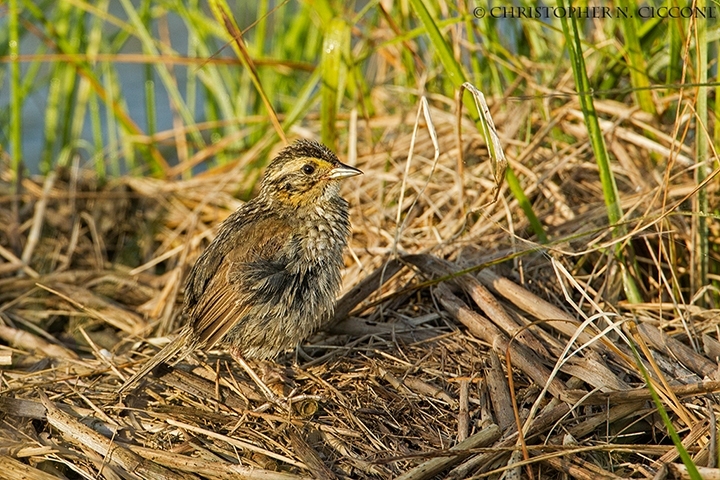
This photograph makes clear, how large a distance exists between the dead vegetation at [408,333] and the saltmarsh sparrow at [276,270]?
201 millimetres

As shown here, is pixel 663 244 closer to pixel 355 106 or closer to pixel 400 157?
pixel 400 157

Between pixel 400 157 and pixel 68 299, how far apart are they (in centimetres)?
204

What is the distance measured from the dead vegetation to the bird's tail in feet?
0.25

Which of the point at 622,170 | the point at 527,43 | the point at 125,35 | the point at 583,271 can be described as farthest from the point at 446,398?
the point at 125,35

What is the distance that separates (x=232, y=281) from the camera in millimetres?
3920

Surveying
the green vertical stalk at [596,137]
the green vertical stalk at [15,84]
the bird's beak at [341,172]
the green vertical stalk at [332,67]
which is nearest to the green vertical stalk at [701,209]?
the green vertical stalk at [596,137]

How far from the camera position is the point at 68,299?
4551mm

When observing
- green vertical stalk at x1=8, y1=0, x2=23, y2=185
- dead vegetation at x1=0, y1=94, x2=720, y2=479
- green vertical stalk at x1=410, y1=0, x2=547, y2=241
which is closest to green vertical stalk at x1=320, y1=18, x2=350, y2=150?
dead vegetation at x1=0, y1=94, x2=720, y2=479

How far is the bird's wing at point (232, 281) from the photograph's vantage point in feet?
12.8

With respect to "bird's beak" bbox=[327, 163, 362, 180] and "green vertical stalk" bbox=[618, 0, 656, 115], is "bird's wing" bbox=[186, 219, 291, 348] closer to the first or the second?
"bird's beak" bbox=[327, 163, 362, 180]

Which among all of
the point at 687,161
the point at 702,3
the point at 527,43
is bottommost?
the point at 687,161

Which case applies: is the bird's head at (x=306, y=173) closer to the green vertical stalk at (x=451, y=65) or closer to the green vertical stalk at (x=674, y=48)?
the green vertical stalk at (x=451, y=65)

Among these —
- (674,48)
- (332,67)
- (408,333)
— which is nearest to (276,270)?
(408,333)

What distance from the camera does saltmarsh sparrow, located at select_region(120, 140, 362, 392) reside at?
3914mm
